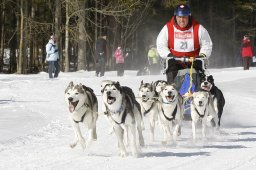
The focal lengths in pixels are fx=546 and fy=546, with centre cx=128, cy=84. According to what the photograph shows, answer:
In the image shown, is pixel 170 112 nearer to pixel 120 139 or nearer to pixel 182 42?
pixel 120 139

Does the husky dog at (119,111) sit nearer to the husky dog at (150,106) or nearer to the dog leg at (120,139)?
the dog leg at (120,139)

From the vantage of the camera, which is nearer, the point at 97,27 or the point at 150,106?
the point at 150,106

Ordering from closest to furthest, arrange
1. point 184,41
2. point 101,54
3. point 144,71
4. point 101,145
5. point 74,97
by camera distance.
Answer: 1. point 74,97
2. point 101,145
3. point 184,41
4. point 101,54
5. point 144,71

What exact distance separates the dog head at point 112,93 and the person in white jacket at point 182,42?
2.05 m

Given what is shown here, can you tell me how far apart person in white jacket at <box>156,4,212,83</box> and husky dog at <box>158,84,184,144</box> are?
36.6 inches

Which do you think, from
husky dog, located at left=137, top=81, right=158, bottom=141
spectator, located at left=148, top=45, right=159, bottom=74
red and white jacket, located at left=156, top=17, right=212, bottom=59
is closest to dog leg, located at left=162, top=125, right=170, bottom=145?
husky dog, located at left=137, top=81, right=158, bottom=141

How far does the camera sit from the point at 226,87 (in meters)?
16.9

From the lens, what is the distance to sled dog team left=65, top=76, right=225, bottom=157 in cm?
645

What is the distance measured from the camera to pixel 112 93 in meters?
6.39

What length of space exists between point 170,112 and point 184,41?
4.80 feet

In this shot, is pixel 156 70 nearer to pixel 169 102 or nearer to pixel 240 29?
pixel 169 102

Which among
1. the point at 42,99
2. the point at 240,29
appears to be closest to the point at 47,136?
the point at 42,99

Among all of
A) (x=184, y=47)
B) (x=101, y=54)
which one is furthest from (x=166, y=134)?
(x=101, y=54)

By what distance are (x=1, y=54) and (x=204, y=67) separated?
2632 cm
